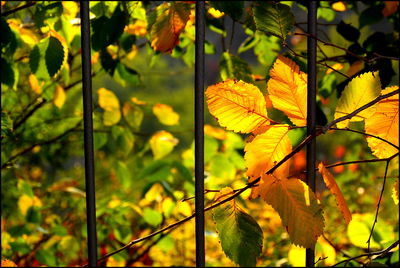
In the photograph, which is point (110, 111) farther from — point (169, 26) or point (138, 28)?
point (169, 26)

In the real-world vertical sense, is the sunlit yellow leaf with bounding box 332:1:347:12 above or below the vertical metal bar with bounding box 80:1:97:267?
above

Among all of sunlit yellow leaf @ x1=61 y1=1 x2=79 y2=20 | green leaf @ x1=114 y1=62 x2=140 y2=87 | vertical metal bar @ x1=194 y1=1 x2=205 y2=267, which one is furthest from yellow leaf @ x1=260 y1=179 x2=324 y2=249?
green leaf @ x1=114 y1=62 x2=140 y2=87

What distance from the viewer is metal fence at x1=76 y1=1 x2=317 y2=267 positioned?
34.5 inches

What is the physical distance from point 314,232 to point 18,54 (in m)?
1.37

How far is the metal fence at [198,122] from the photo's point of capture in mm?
877

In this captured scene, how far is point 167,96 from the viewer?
7488 mm

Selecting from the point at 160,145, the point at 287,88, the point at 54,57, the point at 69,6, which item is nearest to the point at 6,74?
the point at 54,57

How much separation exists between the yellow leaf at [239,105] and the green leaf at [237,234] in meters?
0.13

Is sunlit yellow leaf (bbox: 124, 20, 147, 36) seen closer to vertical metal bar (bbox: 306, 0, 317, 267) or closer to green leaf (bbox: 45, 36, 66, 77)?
green leaf (bbox: 45, 36, 66, 77)

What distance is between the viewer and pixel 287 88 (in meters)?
0.91

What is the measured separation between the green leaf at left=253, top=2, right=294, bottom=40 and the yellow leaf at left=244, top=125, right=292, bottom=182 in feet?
0.54

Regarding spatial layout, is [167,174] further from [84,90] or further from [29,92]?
[84,90]

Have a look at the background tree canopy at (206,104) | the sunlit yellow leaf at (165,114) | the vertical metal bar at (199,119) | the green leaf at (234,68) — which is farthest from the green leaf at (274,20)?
the sunlit yellow leaf at (165,114)

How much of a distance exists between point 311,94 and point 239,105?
0.11 meters
